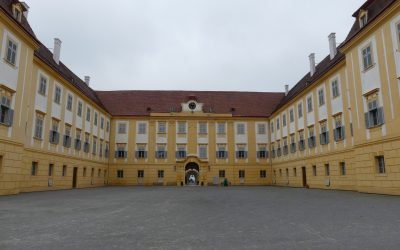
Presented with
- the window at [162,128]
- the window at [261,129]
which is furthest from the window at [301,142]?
A: the window at [162,128]

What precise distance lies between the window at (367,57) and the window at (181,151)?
88.5 feet

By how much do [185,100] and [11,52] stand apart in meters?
28.3

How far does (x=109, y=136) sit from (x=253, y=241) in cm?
3777

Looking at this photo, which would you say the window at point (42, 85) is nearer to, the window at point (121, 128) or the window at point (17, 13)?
the window at point (17, 13)

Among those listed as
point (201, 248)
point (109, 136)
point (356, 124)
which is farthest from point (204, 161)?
point (201, 248)

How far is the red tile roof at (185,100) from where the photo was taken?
43.5m

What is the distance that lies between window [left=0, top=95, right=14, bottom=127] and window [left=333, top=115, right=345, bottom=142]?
2279cm

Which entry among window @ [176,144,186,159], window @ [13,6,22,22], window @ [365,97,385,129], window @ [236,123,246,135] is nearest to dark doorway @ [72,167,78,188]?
window @ [176,144,186,159]

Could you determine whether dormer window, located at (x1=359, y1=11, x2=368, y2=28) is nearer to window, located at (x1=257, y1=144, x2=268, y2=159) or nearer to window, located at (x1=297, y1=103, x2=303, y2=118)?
window, located at (x1=297, y1=103, x2=303, y2=118)

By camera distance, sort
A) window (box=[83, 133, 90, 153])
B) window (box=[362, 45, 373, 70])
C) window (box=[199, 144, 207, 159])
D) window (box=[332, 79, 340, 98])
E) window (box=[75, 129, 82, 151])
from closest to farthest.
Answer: window (box=[362, 45, 373, 70])
window (box=[332, 79, 340, 98])
window (box=[75, 129, 82, 151])
window (box=[83, 133, 90, 153])
window (box=[199, 144, 207, 159])

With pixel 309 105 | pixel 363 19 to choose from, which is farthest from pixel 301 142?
pixel 363 19

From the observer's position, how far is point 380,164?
58.5 ft

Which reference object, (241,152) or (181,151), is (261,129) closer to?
(241,152)

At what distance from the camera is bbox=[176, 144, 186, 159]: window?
4176cm
